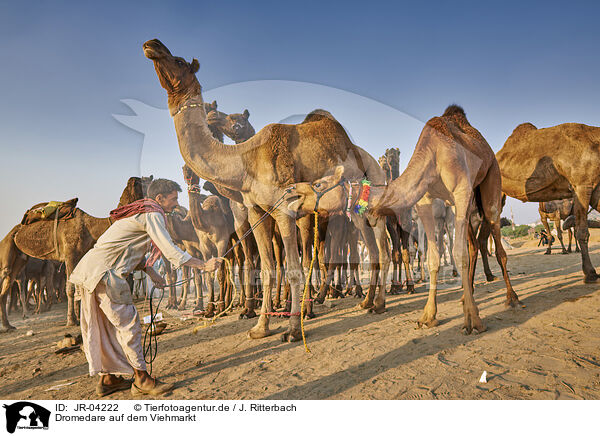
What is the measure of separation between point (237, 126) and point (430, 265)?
4692mm

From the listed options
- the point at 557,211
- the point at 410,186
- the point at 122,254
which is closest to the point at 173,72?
the point at 122,254

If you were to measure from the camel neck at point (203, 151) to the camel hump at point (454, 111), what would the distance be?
367cm

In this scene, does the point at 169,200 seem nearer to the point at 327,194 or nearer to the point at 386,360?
the point at 327,194

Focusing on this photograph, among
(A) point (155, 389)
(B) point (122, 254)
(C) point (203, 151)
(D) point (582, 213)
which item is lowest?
(A) point (155, 389)

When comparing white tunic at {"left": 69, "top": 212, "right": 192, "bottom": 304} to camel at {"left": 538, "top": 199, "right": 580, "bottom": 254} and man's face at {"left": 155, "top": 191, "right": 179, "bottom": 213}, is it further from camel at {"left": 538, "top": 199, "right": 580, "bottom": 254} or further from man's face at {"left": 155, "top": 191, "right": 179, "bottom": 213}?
camel at {"left": 538, "top": 199, "right": 580, "bottom": 254}

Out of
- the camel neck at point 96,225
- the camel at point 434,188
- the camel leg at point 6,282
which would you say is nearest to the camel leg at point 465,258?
the camel at point 434,188

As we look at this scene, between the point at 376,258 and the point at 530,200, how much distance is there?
4289 millimetres

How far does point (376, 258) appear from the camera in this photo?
6.42 meters

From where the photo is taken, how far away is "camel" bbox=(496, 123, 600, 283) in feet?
22.3

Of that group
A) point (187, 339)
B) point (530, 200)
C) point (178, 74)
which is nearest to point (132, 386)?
point (187, 339)

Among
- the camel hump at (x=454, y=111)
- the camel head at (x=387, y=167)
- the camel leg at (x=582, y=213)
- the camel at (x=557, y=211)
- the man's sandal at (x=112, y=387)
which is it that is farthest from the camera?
the camel at (x=557, y=211)

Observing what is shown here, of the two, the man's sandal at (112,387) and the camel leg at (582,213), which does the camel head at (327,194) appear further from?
the camel leg at (582,213)

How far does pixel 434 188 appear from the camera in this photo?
528cm

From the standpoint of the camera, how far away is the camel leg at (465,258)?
14.2 feet
